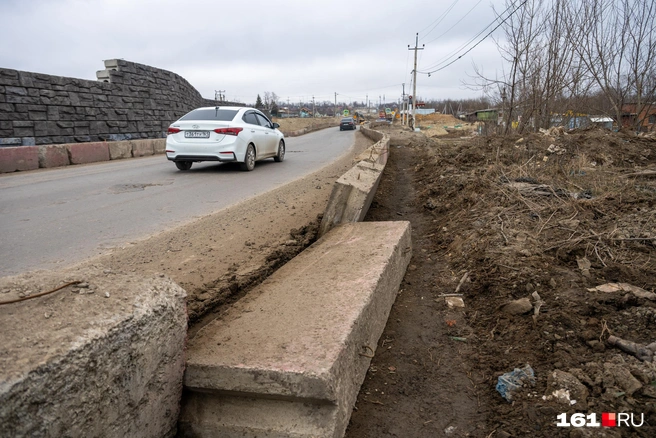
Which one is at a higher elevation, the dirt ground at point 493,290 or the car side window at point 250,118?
the car side window at point 250,118

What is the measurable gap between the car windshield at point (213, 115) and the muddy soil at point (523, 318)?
19.6 ft

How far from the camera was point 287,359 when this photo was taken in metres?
2.03

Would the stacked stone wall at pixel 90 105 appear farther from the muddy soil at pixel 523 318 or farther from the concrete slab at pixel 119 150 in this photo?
the muddy soil at pixel 523 318

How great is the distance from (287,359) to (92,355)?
83 centimetres

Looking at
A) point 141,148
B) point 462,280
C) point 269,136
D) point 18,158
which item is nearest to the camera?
point 462,280

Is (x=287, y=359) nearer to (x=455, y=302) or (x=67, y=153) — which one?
(x=455, y=302)

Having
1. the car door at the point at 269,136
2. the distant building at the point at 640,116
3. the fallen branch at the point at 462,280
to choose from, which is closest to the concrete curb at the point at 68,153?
the car door at the point at 269,136

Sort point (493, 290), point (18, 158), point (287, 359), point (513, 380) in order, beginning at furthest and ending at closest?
point (18, 158)
point (493, 290)
point (513, 380)
point (287, 359)

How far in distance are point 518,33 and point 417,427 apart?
13222 mm

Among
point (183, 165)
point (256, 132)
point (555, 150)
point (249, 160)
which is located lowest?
point (183, 165)

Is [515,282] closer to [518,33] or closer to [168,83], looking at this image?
[518,33]

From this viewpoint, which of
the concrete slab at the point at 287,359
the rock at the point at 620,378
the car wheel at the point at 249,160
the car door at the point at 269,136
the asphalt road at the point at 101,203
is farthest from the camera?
the car door at the point at 269,136

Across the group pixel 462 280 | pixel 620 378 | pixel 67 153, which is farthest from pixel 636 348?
pixel 67 153

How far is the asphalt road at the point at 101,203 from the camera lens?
4164mm
